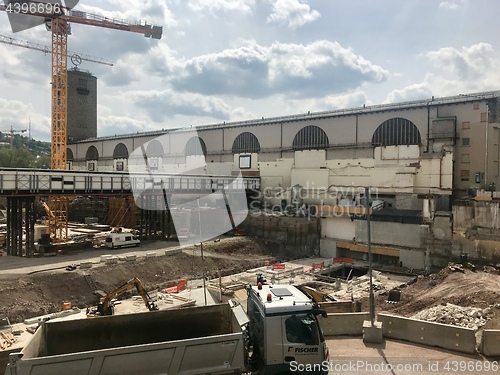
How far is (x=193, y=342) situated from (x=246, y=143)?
44036mm

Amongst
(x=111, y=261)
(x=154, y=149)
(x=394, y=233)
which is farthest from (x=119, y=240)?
(x=154, y=149)

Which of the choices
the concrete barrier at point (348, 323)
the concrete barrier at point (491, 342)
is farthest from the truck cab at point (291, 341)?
the concrete barrier at point (491, 342)

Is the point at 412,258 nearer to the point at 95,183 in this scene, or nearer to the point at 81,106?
the point at 95,183

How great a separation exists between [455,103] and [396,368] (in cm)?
3126

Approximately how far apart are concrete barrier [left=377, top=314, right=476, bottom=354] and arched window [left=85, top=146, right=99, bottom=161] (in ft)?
226

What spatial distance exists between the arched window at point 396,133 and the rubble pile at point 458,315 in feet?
83.6

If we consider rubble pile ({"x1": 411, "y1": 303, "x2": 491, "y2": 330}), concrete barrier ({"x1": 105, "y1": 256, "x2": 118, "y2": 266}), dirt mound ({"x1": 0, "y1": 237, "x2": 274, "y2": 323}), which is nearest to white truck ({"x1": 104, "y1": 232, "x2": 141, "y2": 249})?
concrete barrier ({"x1": 105, "y1": 256, "x2": 118, "y2": 266})

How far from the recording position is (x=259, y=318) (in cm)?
858

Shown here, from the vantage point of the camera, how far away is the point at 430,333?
35.8 ft

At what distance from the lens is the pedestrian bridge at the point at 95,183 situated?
28.0 m

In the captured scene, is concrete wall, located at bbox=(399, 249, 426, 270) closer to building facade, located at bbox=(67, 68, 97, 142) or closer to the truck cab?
the truck cab

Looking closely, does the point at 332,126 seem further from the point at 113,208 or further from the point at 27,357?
the point at 27,357

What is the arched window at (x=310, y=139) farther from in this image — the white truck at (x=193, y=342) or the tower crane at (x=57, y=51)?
the white truck at (x=193, y=342)

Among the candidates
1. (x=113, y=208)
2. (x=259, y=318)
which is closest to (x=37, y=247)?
(x=113, y=208)
